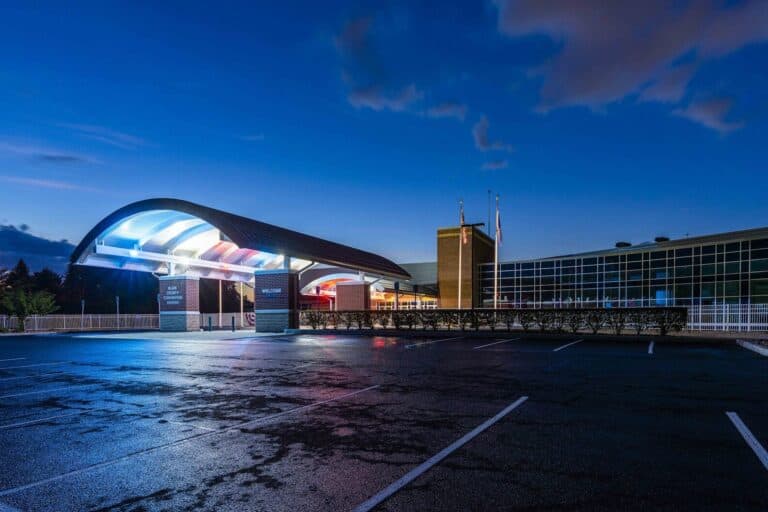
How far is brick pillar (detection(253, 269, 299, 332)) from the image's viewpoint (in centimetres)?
2692

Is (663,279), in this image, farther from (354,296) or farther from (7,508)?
(7,508)

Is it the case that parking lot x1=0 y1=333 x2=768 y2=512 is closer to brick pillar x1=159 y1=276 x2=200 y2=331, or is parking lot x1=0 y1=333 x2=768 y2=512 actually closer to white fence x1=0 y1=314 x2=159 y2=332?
brick pillar x1=159 y1=276 x2=200 y2=331

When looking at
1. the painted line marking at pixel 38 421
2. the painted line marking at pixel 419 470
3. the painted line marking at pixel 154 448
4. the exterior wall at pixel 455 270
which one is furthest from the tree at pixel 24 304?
the painted line marking at pixel 419 470

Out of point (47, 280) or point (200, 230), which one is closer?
point (200, 230)

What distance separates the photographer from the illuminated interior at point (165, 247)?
1002 inches

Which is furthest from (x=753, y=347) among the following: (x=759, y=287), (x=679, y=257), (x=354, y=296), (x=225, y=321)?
(x=225, y=321)

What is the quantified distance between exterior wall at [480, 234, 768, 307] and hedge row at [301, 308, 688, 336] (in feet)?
46.2

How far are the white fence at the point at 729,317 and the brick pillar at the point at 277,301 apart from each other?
2101 centimetres

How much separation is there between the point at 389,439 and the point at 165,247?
26448 mm

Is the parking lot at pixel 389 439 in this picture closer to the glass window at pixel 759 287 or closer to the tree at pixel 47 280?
the glass window at pixel 759 287

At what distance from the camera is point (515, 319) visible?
2559cm

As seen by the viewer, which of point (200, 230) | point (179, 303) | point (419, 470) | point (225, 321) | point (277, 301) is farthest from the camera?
point (225, 321)

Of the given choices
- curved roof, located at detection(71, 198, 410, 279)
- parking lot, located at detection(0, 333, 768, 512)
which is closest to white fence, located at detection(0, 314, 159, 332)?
curved roof, located at detection(71, 198, 410, 279)

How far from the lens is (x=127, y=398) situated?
8.35 meters
